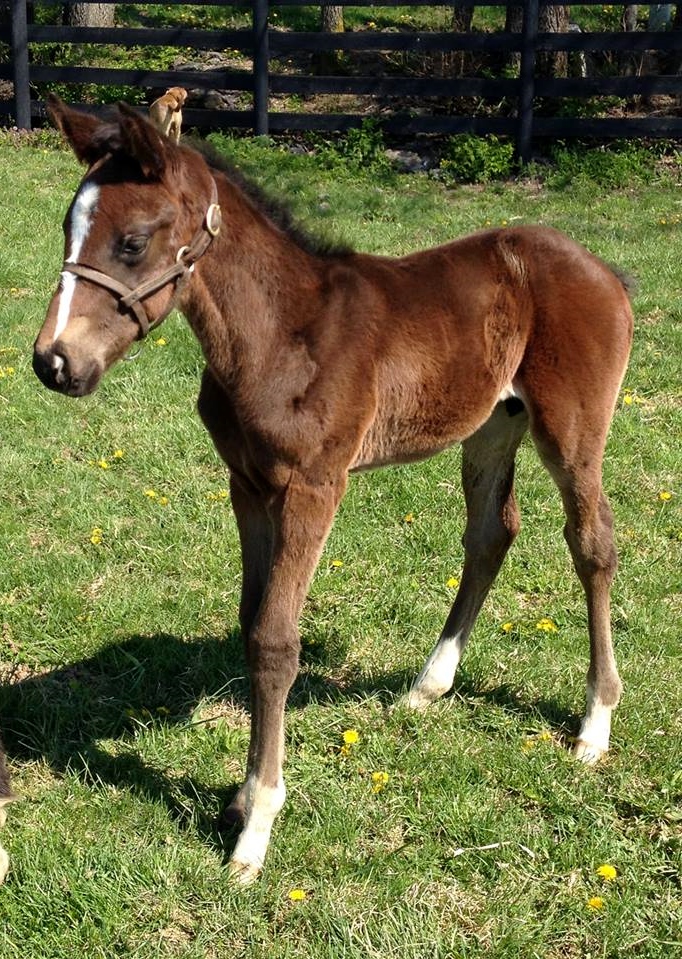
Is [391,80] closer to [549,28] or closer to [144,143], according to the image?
[549,28]

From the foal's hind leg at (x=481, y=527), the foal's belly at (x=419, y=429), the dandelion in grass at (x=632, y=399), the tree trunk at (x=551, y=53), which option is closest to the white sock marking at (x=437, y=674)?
the foal's hind leg at (x=481, y=527)

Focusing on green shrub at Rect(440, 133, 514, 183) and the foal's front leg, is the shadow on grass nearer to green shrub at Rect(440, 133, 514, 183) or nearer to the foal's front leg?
the foal's front leg

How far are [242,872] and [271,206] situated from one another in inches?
81.4

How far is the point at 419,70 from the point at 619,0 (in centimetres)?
325

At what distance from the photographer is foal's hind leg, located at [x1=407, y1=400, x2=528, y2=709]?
4219 millimetres

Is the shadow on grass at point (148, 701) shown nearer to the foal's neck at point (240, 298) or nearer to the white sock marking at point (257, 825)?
the white sock marking at point (257, 825)

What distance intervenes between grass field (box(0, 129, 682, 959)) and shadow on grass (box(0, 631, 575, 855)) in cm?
1

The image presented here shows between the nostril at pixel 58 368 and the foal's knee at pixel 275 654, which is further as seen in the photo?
the foal's knee at pixel 275 654

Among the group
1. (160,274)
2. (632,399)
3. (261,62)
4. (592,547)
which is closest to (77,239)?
(160,274)

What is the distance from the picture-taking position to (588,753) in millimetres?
3953

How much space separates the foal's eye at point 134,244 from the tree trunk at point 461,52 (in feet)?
38.6

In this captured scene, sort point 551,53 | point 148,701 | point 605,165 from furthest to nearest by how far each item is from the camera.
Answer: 1. point 551,53
2. point 605,165
3. point 148,701

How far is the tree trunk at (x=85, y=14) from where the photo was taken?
14.8 metres

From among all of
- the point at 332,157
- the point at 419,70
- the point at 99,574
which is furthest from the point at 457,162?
the point at 99,574
